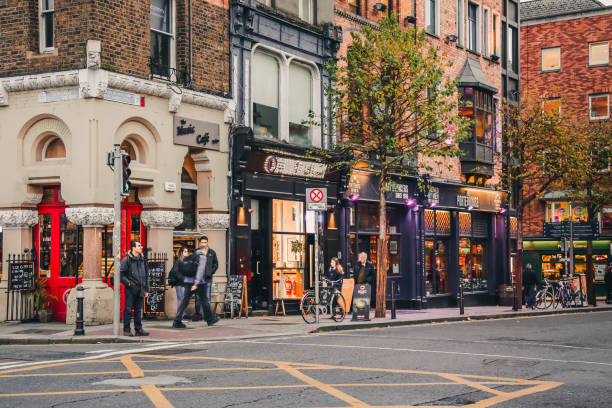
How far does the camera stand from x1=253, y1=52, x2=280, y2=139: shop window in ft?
78.2

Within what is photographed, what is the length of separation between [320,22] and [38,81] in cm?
980

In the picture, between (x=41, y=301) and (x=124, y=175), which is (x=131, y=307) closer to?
(x=124, y=175)

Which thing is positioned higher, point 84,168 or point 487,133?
point 487,133

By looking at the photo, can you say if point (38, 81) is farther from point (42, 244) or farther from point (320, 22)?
point (320, 22)

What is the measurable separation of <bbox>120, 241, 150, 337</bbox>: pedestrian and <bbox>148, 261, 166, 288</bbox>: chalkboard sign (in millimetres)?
3221

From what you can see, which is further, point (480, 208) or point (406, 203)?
point (480, 208)

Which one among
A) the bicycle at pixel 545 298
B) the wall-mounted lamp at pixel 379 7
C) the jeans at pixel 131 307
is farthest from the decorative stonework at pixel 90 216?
the bicycle at pixel 545 298

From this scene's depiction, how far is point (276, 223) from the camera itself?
950 inches

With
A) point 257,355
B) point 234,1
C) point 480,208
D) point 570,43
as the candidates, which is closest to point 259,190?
point 234,1

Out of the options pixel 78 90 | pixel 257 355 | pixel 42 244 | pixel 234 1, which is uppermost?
pixel 234 1

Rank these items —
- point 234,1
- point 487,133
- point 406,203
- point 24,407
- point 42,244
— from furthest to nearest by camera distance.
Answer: point 487,133 → point 406,203 → point 234,1 → point 42,244 → point 24,407

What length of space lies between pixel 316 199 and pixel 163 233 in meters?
3.90

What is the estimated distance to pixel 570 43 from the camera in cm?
5084

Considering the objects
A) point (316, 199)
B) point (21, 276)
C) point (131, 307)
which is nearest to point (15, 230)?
point (21, 276)
